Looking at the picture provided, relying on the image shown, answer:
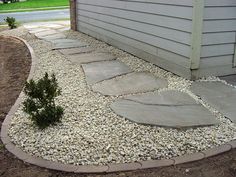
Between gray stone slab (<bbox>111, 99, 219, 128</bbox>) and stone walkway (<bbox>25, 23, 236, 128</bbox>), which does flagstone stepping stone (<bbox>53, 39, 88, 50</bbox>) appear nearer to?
stone walkway (<bbox>25, 23, 236, 128</bbox>)

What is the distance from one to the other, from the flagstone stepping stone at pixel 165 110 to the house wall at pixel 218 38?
2.87ft

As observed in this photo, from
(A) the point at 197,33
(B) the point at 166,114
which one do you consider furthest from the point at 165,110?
(A) the point at 197,33

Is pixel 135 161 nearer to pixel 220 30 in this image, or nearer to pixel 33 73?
pixel 220 30

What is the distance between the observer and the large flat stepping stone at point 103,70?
5172 millimetres

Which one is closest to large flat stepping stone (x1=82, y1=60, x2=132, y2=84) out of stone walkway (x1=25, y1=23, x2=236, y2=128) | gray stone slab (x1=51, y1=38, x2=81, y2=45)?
stone walkway (x1=25, y1=23, x2=236, y2=128)

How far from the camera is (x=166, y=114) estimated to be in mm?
3732

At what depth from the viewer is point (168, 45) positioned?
17.1 feet

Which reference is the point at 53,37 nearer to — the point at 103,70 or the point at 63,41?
the point at 63,41

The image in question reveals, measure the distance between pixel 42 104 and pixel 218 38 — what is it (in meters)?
2.73

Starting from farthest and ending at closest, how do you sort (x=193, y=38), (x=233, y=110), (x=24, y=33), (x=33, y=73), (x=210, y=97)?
(x=24, y=33) → (x=33, y=73) → (x=193, y=38) → (x=210, y=97) → (x=233, y=110)

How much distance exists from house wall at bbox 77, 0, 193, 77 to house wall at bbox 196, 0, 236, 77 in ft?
0.79

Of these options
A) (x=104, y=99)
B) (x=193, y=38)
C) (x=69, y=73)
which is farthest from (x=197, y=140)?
(x=69, y=73)

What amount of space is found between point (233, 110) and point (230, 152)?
0.88m

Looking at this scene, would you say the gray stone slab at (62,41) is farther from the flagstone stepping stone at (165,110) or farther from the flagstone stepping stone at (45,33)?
the flagstone stepping stone at (165,110)
